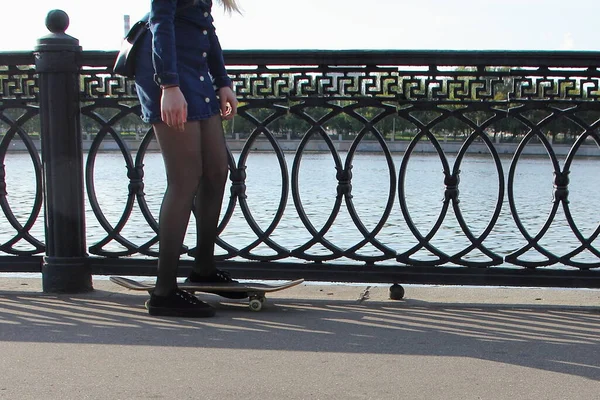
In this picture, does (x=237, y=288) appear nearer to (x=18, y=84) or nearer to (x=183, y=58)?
(x=183, y=58)

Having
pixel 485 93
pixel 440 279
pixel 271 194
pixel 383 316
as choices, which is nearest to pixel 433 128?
pixel 485 93

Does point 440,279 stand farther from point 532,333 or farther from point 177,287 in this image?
point 177,287

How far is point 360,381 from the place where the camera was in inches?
123

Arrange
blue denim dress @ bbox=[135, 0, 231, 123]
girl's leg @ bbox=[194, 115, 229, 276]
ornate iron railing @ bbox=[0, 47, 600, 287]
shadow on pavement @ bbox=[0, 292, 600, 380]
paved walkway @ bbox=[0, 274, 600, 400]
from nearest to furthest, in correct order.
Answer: paved walkway @ bbox=[0, 274, 600, 400]
shadow on pavement @ bbox=[0, 292, 600, 380]
blue denim dress @ bbox=[135, 0, 231, 123]
girl's leg @ bbox=[194, 115, 229, 276]
ornate iron railing @ bbox=[0, 47, 600, 287]

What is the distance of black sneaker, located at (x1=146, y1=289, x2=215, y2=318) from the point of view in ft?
13.5

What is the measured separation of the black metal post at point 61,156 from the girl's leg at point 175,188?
2.47ft

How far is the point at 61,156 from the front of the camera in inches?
184

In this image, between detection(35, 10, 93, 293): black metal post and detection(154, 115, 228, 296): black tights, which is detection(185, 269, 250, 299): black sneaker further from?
detection(35, 10, 93, 293): black metal post

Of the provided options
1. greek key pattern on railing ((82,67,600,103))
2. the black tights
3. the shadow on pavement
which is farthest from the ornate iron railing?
the black tights

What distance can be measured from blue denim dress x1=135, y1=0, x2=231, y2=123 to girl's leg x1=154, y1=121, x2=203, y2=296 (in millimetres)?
84

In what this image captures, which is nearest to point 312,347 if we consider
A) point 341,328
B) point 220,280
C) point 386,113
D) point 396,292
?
point 341,328

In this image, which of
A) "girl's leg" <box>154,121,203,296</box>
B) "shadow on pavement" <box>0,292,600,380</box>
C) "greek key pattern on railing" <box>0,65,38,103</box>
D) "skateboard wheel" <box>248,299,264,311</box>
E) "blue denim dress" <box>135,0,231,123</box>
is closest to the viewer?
"shadow on pavement" <box>0,292,600,380</box>

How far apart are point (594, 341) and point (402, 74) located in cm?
168

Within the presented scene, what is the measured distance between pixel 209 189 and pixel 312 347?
102 cm
